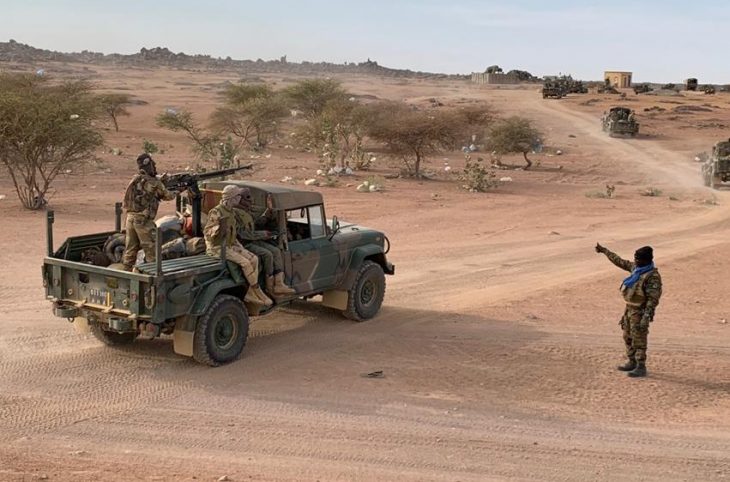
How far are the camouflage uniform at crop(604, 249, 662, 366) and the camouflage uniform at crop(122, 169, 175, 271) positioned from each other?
5207mm

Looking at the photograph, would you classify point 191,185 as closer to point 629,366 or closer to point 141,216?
point 141,216

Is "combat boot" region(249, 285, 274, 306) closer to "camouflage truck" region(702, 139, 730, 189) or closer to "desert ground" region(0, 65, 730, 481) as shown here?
"desert ground" region(0, 65, 730, 481)

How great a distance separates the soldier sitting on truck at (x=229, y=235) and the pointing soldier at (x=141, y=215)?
63 centimetres

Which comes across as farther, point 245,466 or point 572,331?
point 572,331

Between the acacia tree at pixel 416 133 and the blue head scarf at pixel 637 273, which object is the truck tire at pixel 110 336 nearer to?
the blue head scarf at pixel 637 273

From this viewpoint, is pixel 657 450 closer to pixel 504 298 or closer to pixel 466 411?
pixel 466 411

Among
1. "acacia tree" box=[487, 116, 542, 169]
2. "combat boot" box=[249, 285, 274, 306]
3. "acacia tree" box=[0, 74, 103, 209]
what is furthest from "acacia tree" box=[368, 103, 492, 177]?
"combat boot" box=[249, 285, 274, 306]

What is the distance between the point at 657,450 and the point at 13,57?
127514mm

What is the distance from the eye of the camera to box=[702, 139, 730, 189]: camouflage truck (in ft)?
92.9

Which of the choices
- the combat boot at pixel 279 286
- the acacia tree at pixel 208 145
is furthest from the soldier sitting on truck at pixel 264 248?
the acacia tree at pixel 208 145

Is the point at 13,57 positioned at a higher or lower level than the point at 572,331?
higher

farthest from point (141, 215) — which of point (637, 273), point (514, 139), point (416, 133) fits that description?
point (514, 139)

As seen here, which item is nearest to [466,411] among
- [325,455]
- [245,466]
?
[325,455]

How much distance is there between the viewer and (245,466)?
21.9 feet
